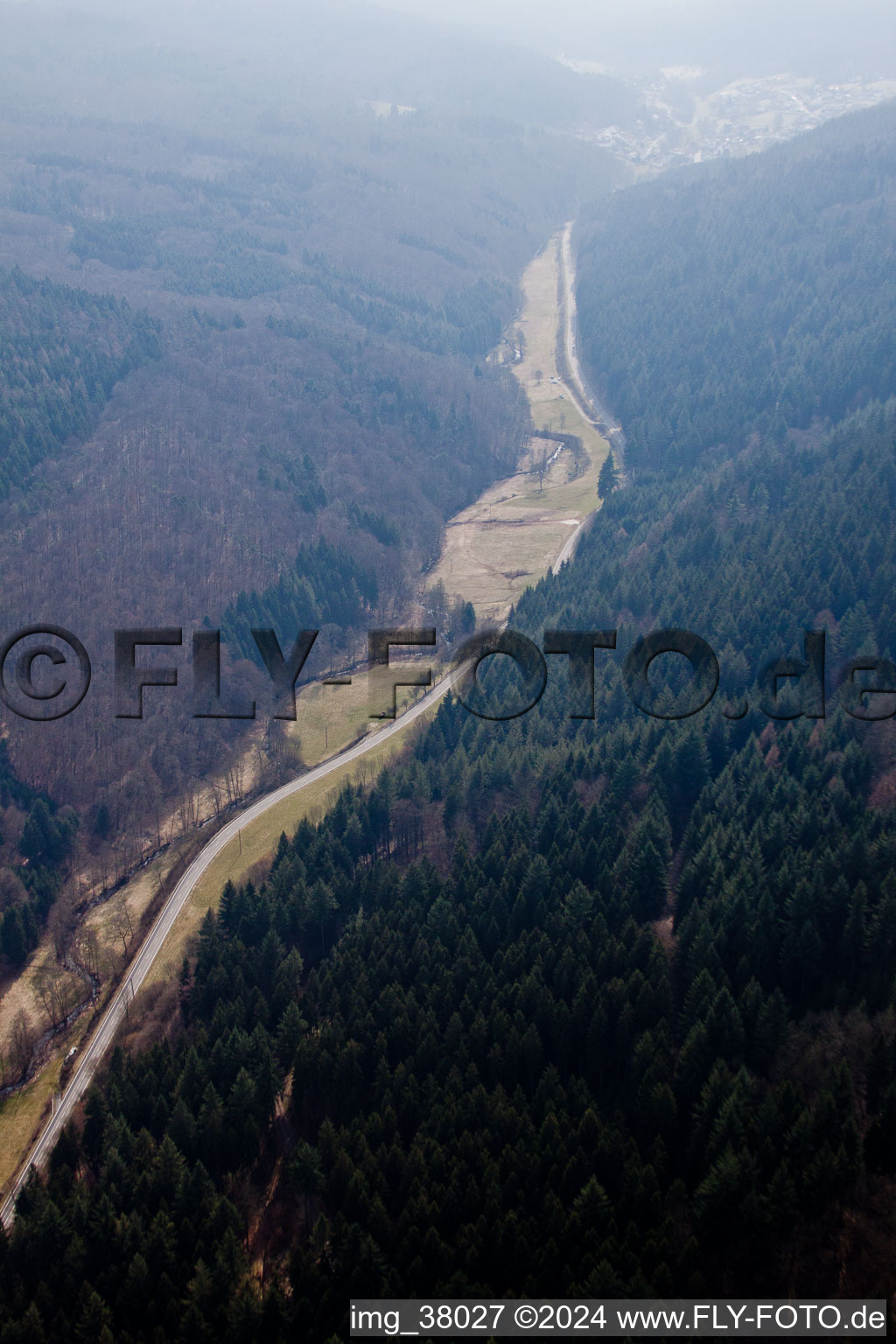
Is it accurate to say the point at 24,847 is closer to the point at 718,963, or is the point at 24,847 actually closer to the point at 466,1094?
the point at 466,1094

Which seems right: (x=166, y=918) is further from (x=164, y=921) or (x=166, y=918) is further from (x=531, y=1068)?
(x=531, y=1068)

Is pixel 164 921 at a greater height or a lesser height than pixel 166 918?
lesser

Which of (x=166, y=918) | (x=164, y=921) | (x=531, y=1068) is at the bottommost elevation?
(x=164, y=921)

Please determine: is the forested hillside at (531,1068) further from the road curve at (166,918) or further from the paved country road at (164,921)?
the paved country road at (164,921)

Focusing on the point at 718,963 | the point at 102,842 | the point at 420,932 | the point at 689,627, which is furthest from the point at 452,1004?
the point at 689,627

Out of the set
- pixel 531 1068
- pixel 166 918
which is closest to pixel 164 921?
pixel 166 918

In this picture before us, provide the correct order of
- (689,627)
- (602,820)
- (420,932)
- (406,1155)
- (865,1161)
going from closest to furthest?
(865,1161) → (406,1155) → (420,932) → (602,820) → (689,627)

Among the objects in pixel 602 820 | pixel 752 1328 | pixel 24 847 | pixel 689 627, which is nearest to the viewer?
pixel 752 1328

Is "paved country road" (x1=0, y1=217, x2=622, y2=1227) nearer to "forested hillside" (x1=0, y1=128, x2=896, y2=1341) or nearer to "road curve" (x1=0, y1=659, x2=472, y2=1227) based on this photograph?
"road curve" (x1=0, y1=659, x2=472, y2=1227)
